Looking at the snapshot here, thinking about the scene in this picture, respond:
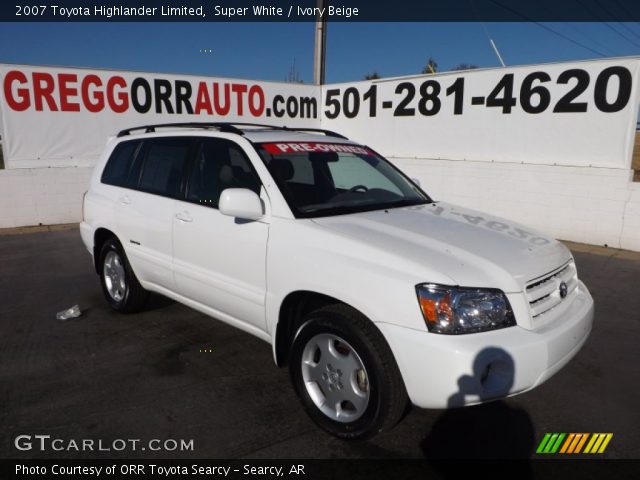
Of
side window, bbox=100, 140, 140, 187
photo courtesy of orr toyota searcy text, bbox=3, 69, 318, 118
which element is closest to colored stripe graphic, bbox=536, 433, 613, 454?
side window, bbox=100, 140, 140, 187

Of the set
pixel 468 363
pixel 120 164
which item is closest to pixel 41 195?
pixel 120 164

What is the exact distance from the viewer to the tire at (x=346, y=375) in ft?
8.47

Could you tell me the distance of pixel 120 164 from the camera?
486 cm

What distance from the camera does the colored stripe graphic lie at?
2834 millimetres

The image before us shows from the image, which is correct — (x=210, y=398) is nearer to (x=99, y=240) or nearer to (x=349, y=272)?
(x=349, y=272)

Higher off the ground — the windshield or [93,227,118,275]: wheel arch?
the windshield

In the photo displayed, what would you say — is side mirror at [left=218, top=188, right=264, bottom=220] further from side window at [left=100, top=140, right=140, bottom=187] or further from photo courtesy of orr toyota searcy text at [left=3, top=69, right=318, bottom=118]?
photo courtesy of orr toyota searcy text at [left=3, top=69, right=318, bottom=118]

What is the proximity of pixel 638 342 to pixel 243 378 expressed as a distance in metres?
3.33

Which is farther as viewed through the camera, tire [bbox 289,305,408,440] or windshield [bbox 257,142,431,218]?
windshield [bbox 257,142,431,218]

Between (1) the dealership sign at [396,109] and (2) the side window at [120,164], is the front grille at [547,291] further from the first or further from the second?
(1) the dealership sign at [396,109]

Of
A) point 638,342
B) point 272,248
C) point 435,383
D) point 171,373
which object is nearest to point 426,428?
point 435,383
